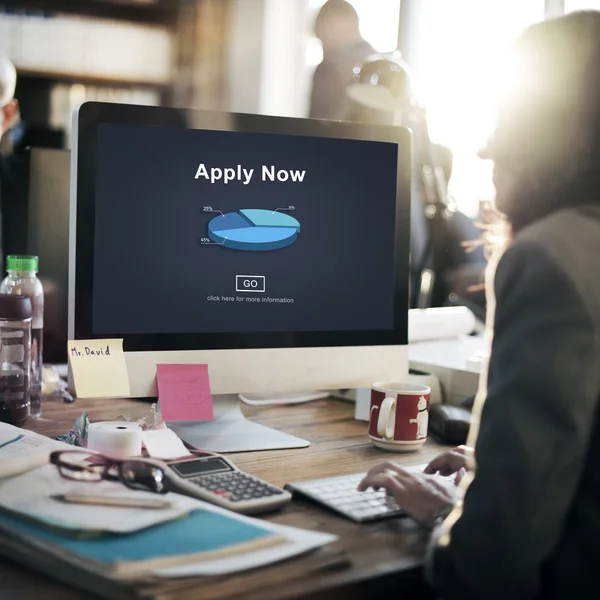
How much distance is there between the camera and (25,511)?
81cm

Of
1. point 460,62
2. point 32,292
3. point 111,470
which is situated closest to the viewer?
point 111,470

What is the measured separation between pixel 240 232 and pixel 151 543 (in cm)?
64

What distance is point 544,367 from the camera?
68 centimetres

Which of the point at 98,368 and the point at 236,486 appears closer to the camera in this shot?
the point at 236,486

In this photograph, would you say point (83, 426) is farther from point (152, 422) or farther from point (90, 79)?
point (90, 79)

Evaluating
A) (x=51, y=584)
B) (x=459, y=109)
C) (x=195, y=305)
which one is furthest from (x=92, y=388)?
(x=459, y=109)

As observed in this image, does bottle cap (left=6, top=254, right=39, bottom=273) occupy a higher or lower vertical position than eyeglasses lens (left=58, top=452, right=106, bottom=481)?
higher

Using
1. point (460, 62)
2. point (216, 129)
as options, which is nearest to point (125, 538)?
point (216, 129)

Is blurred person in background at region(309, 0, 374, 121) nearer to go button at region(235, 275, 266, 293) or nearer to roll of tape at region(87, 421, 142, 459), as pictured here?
go button at region(235, 275, 266, 293)

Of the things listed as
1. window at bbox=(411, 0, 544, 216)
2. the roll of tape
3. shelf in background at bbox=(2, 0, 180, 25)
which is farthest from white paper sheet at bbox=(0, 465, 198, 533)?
shelf in background at bbox=(2, 0, 180, 25)

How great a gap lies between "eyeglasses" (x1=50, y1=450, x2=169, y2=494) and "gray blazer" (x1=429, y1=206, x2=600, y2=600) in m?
0.36

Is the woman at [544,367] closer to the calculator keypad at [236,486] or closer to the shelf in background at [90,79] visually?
the calculator keypad at [236,486]

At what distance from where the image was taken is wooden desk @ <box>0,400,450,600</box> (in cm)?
74

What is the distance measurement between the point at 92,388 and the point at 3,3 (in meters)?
4.03
